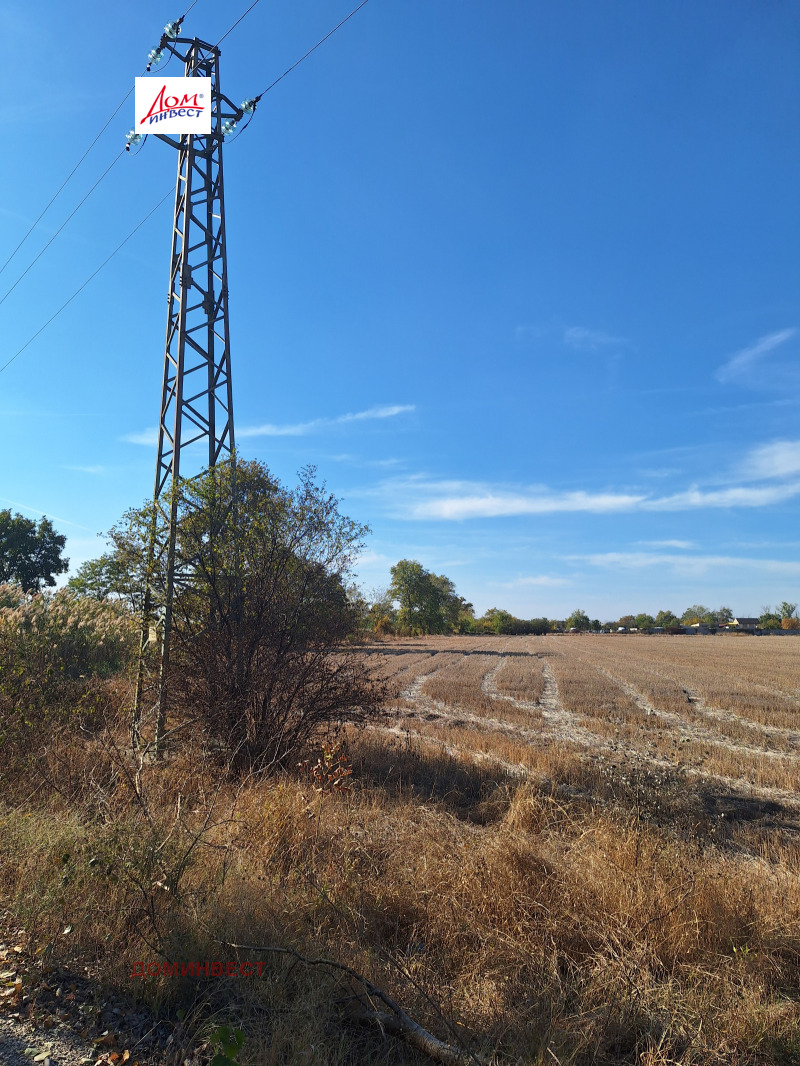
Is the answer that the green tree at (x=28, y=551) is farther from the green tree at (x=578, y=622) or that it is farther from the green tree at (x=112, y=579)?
the green tree at (x=578, y=622)

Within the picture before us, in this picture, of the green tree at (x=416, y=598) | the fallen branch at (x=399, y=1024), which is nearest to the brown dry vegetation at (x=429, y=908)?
the fallen branch at (x=399, y=1024)

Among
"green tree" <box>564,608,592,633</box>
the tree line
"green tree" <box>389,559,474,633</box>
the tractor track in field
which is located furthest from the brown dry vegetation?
"green tree" <box>564,608,592,633</box>

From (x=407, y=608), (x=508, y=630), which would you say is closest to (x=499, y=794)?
(x=407, y=608)

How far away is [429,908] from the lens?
4418 millimetres

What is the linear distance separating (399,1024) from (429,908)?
4.58 ft

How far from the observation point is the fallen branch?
2.87 m

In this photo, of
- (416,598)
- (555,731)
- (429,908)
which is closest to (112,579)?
(429,908)

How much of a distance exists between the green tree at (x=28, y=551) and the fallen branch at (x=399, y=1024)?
59728 mm

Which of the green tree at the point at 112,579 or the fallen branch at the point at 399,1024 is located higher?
the green tree at the point at 112,579

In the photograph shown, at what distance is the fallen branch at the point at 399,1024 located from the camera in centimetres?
287

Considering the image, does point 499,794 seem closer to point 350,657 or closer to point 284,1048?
point 350,657

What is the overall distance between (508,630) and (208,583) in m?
138

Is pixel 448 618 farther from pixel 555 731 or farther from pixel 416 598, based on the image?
pixel 555 731

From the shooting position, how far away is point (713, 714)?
18.1 meters
